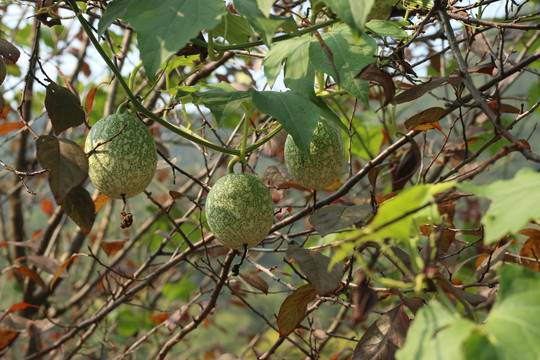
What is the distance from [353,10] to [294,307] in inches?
30.4

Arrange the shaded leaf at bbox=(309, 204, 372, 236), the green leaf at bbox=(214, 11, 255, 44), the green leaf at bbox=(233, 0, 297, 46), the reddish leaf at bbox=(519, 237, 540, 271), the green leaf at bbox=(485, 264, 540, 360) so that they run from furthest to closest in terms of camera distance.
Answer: the reddish leaf at bbox=(519, 237, 540, 271)
the green leaf at bbox=(214, 11, 255, 44)
the shaded leaf at bbox=(309, 204, 372, 236)
the green leaf at bbox=(233, 0, 297, 46)
the green leaf at bbox=(485, 264, 540, 360)

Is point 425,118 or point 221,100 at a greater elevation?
point 221,100

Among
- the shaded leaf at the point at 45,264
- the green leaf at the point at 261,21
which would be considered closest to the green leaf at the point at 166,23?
the green leaf at the point at 261,21

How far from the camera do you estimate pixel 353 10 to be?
75cm

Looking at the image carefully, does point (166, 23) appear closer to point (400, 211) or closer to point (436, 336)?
point (400, 211)

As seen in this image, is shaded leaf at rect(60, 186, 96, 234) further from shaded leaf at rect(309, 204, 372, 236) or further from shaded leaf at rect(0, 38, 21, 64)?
shaded leaf at rect(309, 204, 372, 236)

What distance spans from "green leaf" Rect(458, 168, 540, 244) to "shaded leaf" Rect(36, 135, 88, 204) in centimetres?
72

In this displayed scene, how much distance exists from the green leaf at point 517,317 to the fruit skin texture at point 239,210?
59 cm

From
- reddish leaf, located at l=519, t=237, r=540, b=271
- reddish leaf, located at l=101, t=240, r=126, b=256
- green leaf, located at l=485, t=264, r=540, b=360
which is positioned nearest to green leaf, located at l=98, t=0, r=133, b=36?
green leaf, located at l=485, t=264, r=540, b=360

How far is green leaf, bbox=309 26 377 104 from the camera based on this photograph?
102 centimetres

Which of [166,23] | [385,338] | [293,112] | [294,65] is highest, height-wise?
[166,23]

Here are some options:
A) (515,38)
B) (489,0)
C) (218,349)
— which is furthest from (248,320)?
(489,0)

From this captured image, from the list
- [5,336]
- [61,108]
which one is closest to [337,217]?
[61,108]

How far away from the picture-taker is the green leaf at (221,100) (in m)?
1.01
